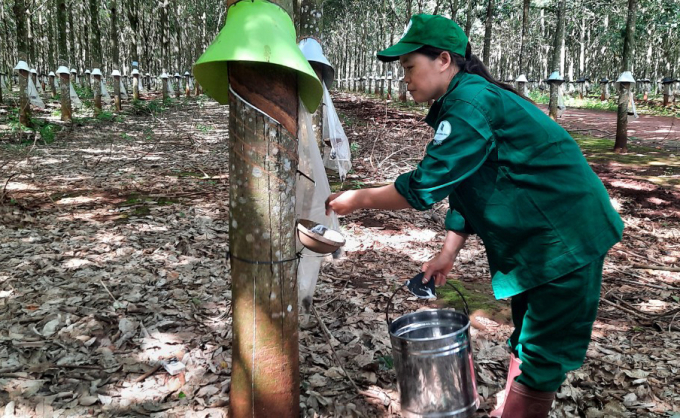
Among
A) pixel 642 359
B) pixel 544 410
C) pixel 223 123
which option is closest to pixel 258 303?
pixel 544 410

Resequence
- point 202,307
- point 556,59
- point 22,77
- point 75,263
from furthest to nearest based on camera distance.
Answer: point 556,59, point 22,77, point 75,263, point 202,307

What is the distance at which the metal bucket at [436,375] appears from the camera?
1.92m

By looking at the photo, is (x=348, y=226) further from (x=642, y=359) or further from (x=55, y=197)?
(x=55, y=197)

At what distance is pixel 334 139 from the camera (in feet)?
17.6

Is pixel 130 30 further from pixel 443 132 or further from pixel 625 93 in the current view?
pixel 443 132

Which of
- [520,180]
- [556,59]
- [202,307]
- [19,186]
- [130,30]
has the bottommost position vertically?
[202,307]

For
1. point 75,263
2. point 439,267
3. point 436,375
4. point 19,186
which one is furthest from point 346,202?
point 19,186

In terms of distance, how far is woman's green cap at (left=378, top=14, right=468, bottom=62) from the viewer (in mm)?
1763

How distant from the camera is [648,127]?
52.4ft

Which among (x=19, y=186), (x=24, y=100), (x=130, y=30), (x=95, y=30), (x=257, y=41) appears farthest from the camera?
(x=130, y=30)

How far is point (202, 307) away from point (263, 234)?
164 cm

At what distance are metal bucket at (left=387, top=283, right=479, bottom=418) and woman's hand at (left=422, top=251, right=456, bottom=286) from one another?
304mm

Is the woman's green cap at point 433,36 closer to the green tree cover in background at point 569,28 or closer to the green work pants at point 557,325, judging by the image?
the green work pants at point 557,325

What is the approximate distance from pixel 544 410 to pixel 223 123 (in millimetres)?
15401
